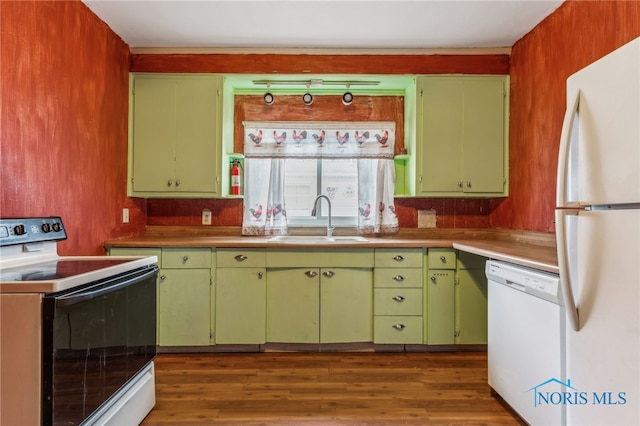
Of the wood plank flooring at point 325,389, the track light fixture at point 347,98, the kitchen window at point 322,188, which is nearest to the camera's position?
the wood plank flooring at point 325,389

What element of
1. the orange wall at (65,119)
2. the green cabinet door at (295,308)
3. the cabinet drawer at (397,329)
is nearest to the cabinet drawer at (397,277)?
the cabinet drawer at (397,329)

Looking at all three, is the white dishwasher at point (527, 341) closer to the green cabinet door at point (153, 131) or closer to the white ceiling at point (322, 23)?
the white ceiling at point (322, 23)

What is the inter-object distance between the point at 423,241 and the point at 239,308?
5.00 feet

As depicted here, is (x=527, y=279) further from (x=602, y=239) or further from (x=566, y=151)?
(x=566, y=151)

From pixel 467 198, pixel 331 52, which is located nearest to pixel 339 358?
pixel 467 198

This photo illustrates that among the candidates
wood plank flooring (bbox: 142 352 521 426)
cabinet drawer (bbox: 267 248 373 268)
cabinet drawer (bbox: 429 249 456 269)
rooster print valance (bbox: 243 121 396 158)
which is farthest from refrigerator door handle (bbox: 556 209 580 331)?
rooster print valance (bbox: 243 121 396 158)

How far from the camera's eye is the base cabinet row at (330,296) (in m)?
2.69

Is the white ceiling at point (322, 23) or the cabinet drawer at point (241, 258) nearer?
the white ceiling at point (322, 23)

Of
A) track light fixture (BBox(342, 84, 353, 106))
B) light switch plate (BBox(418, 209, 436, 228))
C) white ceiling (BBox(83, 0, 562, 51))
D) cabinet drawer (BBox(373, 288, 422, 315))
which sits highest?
white ceiling (BBox(83, 0, 562, 51))

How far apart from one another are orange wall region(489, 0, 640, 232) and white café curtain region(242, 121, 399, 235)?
3.30 ft

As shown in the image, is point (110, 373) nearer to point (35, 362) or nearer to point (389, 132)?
point (35, 362)

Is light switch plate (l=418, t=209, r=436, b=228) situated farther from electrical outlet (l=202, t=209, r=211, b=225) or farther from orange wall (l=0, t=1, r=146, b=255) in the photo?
orange wall (l=0, t=1, r=146, b=255)

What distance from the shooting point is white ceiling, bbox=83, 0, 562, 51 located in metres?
2.36

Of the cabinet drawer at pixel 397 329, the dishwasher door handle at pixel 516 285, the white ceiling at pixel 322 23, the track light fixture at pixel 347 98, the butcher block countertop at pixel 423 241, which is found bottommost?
the cabinet drawer at pixel 397 329
